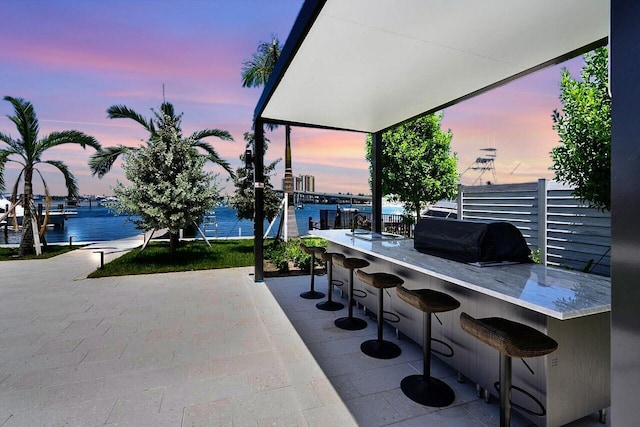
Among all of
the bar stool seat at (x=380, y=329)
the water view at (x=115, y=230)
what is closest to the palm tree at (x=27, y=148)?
the water view at (x=115, y=230)

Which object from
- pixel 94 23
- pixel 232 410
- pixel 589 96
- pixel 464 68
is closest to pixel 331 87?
pixel 464 68

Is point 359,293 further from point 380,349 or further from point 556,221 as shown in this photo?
point 556,221

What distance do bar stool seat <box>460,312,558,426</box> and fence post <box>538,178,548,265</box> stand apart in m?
4.12

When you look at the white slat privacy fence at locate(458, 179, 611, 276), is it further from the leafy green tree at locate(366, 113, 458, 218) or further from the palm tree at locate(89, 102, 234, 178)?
the palm tree at locate(89, 102, 234, 178)

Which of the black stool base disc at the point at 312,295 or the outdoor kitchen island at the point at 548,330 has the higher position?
the outdoor kitchen island at the point at 548,330

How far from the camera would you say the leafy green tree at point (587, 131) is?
3.24 m

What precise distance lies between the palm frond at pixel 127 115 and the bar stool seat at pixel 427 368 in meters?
9.67

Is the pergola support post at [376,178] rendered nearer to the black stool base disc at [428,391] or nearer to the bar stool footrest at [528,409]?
the black stool base disc at [428,391]

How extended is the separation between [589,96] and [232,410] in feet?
14.8

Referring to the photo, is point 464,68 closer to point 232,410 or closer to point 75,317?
point 232,410

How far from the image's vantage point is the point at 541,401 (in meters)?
1.91

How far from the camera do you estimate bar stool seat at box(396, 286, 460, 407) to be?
2.26 metres

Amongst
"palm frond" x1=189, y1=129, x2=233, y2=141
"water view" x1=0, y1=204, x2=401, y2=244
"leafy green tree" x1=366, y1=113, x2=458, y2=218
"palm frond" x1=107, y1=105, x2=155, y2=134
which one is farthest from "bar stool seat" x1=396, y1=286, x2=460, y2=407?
"palm frond" x1=107, y1=105, x2=155, y2=134

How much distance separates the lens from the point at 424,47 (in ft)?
9.24
